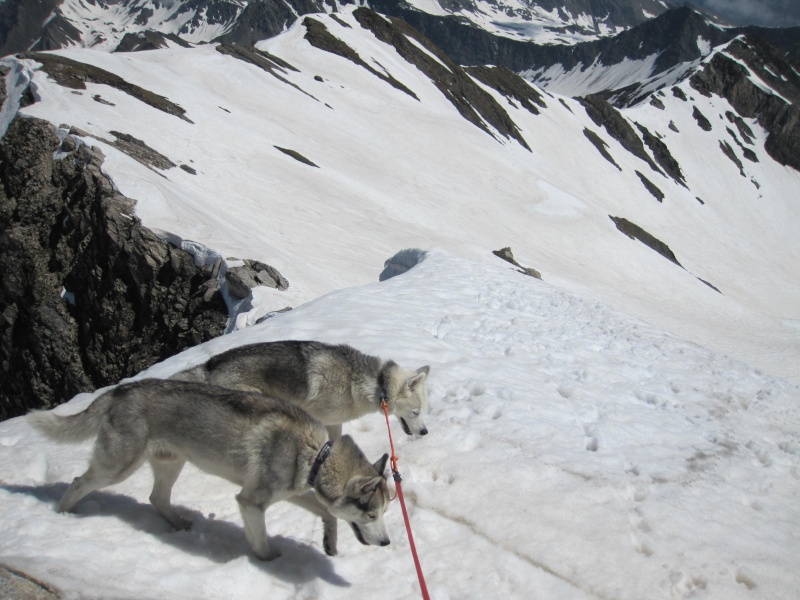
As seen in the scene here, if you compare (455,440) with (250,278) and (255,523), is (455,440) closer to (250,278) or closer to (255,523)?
(255,523)

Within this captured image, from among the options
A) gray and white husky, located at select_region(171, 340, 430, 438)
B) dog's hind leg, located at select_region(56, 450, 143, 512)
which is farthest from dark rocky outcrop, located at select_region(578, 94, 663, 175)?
dog's hind leg, located at select_region(56, 450, 143, 512)

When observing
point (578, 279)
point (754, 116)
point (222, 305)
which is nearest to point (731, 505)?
point (222, 305)

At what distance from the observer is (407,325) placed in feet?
37.1

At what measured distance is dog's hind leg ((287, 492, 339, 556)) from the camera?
16.7 feet

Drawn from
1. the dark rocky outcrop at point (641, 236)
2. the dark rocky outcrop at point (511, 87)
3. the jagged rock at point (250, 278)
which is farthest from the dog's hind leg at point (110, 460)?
the dark rocky outcrop at point (511, 87)

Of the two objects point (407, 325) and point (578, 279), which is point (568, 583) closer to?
point (407, 325)

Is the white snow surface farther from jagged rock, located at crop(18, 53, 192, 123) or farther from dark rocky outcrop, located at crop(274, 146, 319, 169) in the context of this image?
dark rocky outcrop, located at crop(274, 146, 319, 169)

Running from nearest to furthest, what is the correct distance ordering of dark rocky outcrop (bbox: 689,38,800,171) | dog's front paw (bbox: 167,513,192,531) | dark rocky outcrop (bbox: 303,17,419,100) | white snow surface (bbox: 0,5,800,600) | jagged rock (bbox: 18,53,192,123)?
white snow surface (bbox: 0,5,800,600) < dog's front paw (bbox: 167,513,192,531) < jagged rock (bbox: 18,53,192,123) < dark rocky outcrop (bbox: 303,17,419,100) < dark rocky outcrop (bbox: 689,38,800,171)

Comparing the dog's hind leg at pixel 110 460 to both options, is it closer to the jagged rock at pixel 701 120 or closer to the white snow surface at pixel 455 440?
the white snow surface at pixel 455 440

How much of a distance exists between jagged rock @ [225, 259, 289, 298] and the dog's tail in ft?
33.5

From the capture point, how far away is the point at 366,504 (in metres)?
4.66

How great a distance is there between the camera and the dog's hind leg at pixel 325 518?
5090 mm

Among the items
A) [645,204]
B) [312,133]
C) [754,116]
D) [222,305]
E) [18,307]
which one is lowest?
[18,307]

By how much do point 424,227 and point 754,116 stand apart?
122 m
